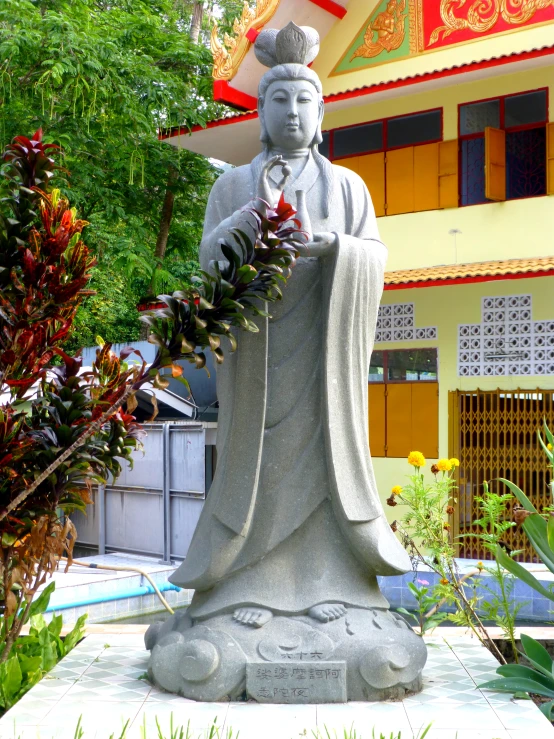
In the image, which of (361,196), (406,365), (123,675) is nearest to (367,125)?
(406,365)

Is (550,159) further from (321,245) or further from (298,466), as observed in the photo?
(298,466)

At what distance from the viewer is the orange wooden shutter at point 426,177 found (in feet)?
39.8

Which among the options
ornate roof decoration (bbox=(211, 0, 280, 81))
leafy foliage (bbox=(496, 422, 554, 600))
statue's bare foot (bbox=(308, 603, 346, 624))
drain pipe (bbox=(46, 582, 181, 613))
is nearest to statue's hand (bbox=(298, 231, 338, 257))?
leafy foliage (bbox=(496, 422, 554, 600))

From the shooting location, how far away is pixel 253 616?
163 inches

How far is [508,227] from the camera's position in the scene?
1148cm

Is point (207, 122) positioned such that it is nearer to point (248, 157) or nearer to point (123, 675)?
point (248, 157)

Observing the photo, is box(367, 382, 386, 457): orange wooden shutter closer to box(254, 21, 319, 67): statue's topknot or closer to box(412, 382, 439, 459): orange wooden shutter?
box(412, 382, 439, 459): orange wooden shutter

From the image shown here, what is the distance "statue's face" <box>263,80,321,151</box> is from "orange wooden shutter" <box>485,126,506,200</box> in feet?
23.8

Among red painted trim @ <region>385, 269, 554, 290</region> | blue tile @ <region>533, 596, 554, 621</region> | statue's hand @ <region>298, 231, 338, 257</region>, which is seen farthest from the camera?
red painted trim @ <region>385, 269, 554, 290</region>

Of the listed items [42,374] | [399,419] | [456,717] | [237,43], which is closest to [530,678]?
[456,717]

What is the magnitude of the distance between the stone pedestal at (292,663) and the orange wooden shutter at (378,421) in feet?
26.2

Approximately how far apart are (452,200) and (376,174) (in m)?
1.20

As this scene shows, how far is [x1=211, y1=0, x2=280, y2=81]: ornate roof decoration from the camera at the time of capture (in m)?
12.7

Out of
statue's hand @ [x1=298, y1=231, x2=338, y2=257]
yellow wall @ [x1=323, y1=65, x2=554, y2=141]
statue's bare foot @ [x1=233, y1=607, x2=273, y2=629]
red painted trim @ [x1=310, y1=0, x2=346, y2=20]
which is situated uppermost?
red painted trim @ [x1=310, y1=0, x2=346, y2=20]
